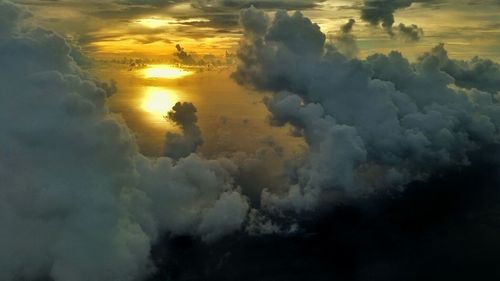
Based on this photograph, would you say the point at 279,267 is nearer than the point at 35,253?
No

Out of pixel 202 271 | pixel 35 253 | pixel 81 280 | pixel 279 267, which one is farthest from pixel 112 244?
pixel 279 267

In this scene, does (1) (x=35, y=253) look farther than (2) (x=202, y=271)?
No

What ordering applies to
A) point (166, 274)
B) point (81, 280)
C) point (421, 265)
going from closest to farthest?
1. point (81, 280)
2. point (166, 274)
3. point (421, 265)

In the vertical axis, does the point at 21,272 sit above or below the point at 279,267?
above

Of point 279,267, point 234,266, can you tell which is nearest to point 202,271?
point 234,266

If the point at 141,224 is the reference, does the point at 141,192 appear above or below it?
above

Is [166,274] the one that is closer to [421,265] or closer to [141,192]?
[141,192]

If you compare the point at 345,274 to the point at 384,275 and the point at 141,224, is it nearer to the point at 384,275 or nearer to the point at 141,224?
the point at 384,275

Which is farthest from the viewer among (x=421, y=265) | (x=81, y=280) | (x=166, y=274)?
(x=421, y=265)

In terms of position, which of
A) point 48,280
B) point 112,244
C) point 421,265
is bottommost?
point 421,265
